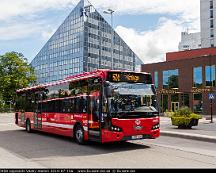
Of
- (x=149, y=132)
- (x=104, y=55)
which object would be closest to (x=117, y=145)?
(x=149, y=132)

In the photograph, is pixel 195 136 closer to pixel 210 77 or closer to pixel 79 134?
pixel 79 134

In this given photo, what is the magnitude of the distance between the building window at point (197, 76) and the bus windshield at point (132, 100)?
47.3 m

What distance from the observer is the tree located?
260 feet

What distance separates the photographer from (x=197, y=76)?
6056cm

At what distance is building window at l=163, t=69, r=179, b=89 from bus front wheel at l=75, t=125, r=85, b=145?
50312 mm

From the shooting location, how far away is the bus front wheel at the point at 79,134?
15.2m

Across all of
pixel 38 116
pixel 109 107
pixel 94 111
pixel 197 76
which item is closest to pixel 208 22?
pixel 197 76

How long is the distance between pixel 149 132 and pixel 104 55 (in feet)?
331

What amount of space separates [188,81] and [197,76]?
2038 millimetres

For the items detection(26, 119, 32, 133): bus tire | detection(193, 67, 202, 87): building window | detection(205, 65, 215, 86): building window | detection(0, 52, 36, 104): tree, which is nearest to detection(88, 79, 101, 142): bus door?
detection(26, 119, 32, 133): bus tire

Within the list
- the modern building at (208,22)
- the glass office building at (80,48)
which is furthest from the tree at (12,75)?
the modern building at (208,22)

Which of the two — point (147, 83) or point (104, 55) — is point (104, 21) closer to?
point (104, 55)

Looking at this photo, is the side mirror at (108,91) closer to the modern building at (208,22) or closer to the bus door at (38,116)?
the bus door at (38,116)

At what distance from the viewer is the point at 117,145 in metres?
14.9
